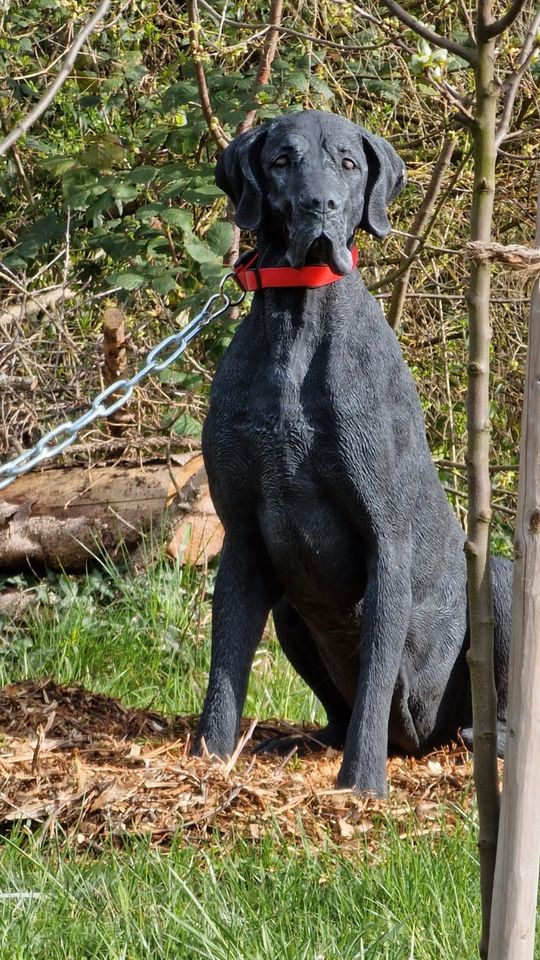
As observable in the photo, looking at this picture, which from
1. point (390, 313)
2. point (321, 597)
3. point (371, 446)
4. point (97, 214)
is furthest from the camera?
point (390, 313)

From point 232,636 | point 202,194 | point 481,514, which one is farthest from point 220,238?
point 481,514

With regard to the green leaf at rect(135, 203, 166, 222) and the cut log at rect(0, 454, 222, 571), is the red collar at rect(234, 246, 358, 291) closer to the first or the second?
the green leaf at rect(135, 203, 166, 222)

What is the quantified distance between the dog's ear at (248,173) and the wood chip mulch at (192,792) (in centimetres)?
148

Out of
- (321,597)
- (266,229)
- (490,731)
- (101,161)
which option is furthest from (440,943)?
(101,161)

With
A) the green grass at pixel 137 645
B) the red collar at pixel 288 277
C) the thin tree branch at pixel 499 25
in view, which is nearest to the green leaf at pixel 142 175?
the red collar at pixel 288 277

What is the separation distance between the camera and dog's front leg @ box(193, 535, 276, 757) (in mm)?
4152

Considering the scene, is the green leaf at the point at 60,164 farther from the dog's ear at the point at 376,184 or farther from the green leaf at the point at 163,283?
the dog's ear at the point at 376,184

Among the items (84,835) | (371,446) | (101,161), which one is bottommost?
(84,835)

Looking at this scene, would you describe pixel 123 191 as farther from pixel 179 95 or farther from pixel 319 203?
pixel 319 203

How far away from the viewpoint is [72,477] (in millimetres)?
7180

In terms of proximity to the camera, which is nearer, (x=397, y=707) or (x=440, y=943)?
(x=440, y=943)

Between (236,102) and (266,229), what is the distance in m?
2.29

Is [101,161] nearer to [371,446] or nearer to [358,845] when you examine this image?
[371,446]

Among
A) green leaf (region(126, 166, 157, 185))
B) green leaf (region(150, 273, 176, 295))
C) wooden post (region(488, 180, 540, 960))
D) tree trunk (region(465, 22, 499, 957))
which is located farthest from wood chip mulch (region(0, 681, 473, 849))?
green leaf (region(126, 166, 157, 185))
